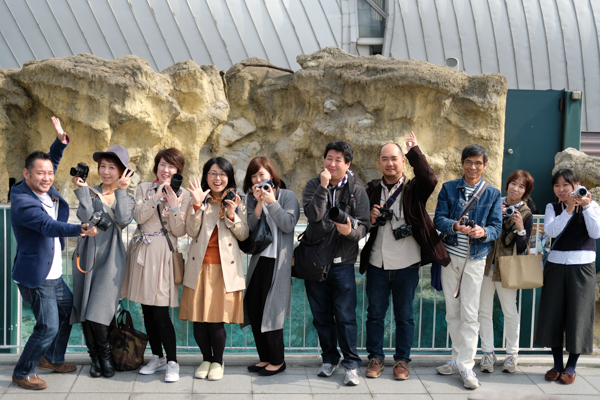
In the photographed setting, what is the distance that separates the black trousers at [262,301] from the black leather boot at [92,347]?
1.15 meters

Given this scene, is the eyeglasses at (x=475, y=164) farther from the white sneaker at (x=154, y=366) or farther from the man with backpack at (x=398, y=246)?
the white sneaker at (x=154, y=366)

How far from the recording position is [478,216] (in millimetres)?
3723

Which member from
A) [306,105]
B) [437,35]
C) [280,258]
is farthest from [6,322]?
[437,35]

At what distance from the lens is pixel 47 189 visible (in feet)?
11.2

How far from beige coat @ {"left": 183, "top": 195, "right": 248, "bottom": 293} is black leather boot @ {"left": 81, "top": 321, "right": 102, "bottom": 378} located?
0.78m

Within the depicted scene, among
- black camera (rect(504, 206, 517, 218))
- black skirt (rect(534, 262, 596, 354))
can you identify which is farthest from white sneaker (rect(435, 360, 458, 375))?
black camera (rect(504, 206, 517, 218))

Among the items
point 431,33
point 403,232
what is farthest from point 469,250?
point 431,33

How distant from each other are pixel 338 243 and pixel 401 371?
1.10m

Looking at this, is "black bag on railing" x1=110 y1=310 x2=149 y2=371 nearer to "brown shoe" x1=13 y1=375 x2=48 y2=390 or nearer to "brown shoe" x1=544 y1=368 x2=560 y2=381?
"brown shoe" x1=13 y1=375 x2=48 y2=390

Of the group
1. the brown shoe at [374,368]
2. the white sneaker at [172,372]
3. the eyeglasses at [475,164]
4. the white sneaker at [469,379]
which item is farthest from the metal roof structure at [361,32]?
the white sneaker at [469,379]

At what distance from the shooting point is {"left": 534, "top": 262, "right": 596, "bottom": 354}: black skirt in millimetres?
3713

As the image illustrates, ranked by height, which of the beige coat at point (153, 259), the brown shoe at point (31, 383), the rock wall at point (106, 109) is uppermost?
the rock wall at point (106, 109)

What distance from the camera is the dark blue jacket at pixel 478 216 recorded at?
12.1ft

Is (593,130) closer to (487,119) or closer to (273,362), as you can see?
(487,119)
